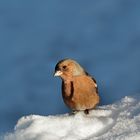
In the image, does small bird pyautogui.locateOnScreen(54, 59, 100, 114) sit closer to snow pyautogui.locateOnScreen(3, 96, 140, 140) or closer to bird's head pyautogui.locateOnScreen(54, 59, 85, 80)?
bird's head pyautogui.locateOnScreen(54, 59, 85, 80)

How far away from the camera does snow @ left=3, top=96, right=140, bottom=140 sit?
3.02 meters

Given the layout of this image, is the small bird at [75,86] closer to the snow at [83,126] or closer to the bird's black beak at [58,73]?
the bird's black beak at [58,73]

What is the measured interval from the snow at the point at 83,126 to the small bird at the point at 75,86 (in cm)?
11

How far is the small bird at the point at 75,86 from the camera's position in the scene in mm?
3477

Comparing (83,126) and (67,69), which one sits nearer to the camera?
(83,126)

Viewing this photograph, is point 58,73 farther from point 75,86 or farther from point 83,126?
point 83,126

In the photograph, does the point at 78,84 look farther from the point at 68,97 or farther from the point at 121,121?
the point at 121,121

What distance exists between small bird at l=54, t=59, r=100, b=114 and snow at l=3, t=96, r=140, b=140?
0.35 feet

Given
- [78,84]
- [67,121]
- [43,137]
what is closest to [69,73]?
[78,84]

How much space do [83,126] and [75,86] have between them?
365 millimetres

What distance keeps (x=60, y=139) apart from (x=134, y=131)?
1.11 feet

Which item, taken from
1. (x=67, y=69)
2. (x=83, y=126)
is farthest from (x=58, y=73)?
(x=83, y=126)

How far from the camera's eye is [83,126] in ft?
10.3

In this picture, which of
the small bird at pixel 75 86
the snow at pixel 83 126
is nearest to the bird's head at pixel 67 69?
the small bird at pixel 75 86
